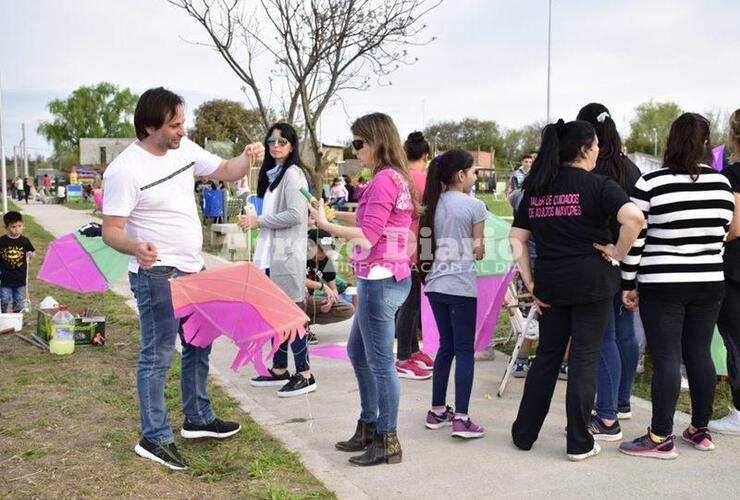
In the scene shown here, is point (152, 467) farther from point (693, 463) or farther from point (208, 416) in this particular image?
point (693, 463)

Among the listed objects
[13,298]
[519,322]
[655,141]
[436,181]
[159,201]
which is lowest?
[13,298]

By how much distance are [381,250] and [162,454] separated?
158cm

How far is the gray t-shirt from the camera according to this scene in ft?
14.0

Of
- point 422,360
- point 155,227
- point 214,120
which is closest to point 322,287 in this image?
point 422,360

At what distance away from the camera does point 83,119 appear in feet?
314

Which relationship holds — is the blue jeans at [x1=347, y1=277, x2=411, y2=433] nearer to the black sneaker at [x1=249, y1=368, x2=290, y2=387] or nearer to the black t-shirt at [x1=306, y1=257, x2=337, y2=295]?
the black sneaker at [x1=249, y1=368, x2=290, y2=387]

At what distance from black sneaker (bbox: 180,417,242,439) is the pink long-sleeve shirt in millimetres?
1294

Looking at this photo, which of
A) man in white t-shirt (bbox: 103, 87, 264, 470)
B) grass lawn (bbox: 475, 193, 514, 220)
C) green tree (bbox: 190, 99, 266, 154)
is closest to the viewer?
man in white t-shirt (bbox: 103, 87, 264, 470)

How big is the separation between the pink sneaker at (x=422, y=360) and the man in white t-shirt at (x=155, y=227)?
2.46m

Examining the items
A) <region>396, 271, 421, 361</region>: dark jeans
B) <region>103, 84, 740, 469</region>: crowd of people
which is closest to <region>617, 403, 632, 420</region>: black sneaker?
<region>103, 84, 740, 469</region>: crowd of people

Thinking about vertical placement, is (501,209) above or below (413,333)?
above

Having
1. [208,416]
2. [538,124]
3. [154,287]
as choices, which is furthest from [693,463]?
[538,124]

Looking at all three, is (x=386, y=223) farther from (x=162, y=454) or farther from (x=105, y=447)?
(x=105, y=447)

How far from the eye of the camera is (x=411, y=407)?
4945 millimetres
